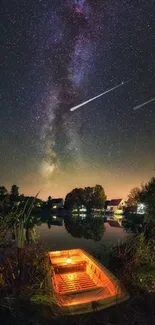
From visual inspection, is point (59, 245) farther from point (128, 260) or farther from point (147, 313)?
point (147, 313)

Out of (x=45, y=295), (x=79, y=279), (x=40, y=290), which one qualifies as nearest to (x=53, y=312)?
(x=45, y=295)

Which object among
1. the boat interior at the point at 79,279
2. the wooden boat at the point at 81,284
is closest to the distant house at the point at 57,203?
the boat interior at the point at 79,279

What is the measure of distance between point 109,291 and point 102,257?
664cm

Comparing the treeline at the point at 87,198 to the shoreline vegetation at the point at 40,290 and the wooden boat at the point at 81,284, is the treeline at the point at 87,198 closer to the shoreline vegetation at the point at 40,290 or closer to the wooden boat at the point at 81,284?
the wooden boat at the point at 81,284

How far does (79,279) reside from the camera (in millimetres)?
10914

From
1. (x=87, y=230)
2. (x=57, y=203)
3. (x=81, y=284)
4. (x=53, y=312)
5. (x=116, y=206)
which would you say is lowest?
(x=53, y=312)

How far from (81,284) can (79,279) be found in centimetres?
57

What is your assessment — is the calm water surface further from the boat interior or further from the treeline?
the treeline

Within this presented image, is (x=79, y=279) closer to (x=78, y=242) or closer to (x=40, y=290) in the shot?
(x=40, y=290)

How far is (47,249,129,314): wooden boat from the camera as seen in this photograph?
7895 millimetres

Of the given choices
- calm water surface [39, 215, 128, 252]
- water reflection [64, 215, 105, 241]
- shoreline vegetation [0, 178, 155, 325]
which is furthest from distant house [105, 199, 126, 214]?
shoreline vegetation [0, 178, 155, 325]

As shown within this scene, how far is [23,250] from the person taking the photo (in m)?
9.17

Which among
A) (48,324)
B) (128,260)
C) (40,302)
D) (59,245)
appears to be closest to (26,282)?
(40,302)

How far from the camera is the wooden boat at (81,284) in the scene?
25.9 ft
